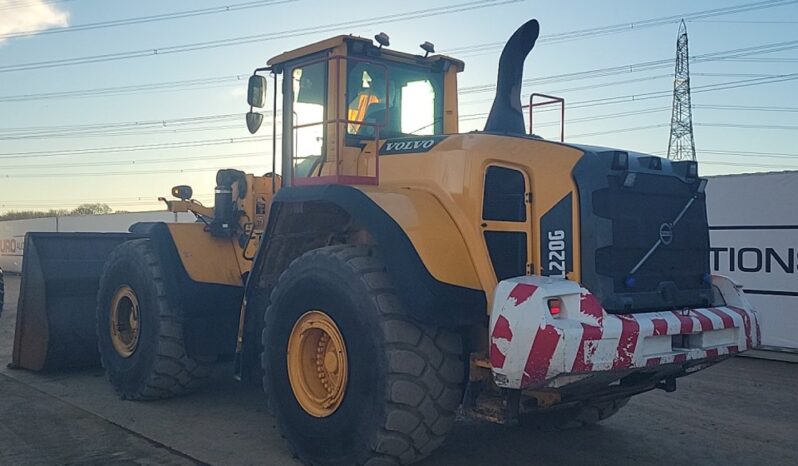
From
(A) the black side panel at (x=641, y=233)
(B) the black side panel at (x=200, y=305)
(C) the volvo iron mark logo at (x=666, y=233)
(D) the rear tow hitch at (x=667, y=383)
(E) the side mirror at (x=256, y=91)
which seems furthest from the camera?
(B) the black side panel at (x=200, y=305)

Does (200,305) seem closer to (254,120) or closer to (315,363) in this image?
(254,120)

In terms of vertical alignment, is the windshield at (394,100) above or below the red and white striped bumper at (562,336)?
above

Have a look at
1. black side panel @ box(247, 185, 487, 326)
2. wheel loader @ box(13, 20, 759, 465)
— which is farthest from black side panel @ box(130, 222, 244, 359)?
black side panel @ box(247, 185, 487, 326)

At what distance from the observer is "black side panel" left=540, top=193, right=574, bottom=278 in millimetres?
4586

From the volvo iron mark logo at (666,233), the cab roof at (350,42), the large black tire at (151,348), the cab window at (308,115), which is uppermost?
the cab roof at (350,42)

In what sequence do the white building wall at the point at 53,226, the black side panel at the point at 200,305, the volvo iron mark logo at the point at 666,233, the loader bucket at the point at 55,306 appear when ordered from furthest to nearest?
the white building wall at the point at 53,226 < the loader bucket at the point at 55,306 < the black side panel at the point at 200,305 < the volvo iron mark logo at the point at 666,233

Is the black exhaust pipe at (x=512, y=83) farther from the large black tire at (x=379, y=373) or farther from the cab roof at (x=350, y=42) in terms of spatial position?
the large black tire at (x=379, y=373)

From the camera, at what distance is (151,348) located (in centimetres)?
689

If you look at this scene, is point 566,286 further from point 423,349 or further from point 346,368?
point 346,368

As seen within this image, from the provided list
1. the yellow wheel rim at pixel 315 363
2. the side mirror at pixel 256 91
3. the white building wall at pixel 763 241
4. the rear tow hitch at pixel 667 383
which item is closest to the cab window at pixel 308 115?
the side mirror at pixel 256 91

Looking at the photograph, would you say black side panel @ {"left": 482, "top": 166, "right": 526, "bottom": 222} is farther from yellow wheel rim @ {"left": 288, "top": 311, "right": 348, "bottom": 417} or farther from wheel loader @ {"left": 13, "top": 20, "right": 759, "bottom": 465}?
yellow wheel rim @ {"left": 288, "top": 311, "right": 348, "bottom": 417}

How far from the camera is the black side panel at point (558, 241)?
4586 millimetres

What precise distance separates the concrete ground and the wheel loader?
429mm

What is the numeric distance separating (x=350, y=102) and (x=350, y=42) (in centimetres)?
47
